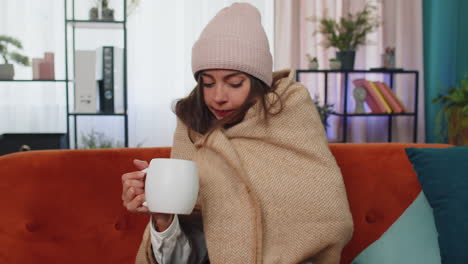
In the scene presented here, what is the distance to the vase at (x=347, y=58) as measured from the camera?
11.7 ft

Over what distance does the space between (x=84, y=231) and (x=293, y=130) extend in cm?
56

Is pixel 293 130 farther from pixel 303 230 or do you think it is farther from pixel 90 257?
pixel 90 257

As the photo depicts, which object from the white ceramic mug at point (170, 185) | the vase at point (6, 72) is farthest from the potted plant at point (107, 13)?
the white ceramic mug at point (170, 185)

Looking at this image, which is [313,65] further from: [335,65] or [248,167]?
[248,167]

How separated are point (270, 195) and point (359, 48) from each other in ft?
11.0

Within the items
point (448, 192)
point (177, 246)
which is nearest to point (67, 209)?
point (177, 246)

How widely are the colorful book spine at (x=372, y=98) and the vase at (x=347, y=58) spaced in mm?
203

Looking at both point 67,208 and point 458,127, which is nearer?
point 67,208

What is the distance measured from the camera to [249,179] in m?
1.07

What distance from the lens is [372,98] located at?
3713mm

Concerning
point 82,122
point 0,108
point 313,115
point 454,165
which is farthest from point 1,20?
point 454,165

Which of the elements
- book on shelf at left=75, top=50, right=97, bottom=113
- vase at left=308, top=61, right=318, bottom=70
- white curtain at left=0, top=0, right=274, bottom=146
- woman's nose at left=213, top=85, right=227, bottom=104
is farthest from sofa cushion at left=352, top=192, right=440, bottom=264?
white curtain at left=0, top=0, right=274, bottom=146

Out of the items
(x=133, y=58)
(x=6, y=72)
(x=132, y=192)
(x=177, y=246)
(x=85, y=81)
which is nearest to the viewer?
(x=132, y=192)

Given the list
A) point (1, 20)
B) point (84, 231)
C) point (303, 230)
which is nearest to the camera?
point (303, 230)
